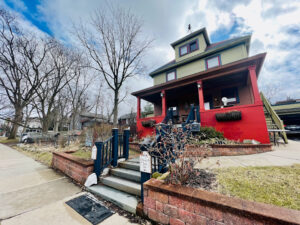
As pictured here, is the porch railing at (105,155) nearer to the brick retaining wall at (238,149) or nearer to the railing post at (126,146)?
the railing post at (126,146)

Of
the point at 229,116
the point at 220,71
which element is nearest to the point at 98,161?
the point at 229,116

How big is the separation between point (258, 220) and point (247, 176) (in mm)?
1256

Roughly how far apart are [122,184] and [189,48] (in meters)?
12.0

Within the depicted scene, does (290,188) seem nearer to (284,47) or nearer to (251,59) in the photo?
(251,59)

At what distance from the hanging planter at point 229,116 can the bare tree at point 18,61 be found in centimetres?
1991

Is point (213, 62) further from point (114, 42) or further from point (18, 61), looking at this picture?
point (18, 61)

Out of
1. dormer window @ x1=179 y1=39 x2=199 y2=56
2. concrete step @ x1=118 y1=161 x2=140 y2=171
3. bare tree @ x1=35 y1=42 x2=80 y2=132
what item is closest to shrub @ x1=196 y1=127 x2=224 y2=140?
concrete step @ x1=118 y1=161 x2=140 y2=171

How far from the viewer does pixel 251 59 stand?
18.2 feet

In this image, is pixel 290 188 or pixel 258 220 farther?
pixel 290 188

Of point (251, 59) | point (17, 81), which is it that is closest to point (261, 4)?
point (251, 59)

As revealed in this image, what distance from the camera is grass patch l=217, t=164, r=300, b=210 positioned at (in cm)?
154

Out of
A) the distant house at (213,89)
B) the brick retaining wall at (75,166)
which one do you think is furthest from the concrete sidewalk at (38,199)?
the distant house at (213,89)

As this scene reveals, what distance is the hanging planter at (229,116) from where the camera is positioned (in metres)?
5.30

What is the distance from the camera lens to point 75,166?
→ 3596 millimetres
